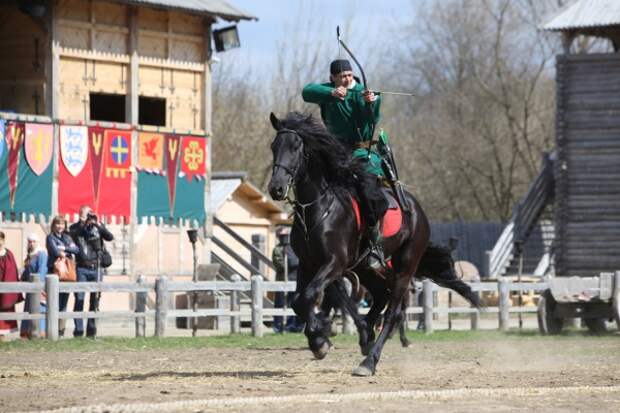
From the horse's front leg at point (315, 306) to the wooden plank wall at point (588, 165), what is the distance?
2701 cm

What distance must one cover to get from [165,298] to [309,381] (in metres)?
10.0

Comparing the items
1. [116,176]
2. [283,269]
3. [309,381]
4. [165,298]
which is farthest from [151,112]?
[309,381]

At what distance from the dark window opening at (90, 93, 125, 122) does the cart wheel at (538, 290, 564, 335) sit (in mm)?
14294

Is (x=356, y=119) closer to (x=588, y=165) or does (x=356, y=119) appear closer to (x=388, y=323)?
(x=388, y=323)

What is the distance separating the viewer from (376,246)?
542 inches

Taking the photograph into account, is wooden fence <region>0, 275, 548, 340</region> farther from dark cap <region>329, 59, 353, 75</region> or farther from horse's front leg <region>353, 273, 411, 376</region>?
dark cap <region>329, 59, 353, 75</region>

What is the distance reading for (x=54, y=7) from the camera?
1121 inches

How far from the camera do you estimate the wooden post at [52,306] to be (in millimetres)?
20250

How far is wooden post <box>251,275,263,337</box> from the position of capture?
75.7ft

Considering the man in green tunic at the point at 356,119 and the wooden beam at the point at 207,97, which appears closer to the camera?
the man in green tunic at the point at 356,119

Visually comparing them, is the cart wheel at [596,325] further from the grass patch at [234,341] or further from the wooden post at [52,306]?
the wooden post at [52,306]

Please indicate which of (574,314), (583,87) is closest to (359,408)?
(574,314)

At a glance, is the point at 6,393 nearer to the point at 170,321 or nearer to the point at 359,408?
the point at 359,408

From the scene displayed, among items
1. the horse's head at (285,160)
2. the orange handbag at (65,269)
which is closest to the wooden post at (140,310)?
the orange handbag at (65,269)
